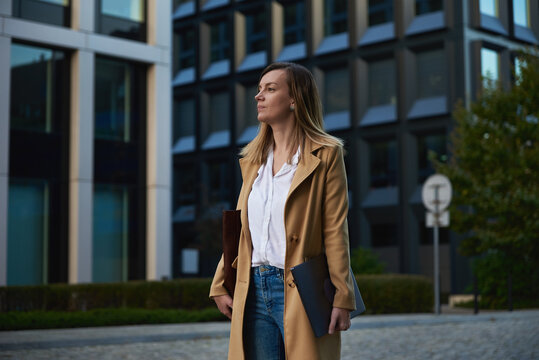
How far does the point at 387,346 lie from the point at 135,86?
44.3 ft

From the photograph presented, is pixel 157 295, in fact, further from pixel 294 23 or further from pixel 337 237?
pixel 294 23

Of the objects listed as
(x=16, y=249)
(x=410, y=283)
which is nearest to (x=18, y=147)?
(x=16, y=249)

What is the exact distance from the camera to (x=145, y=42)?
74.2 feet

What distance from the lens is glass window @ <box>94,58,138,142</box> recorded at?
21.7 metres

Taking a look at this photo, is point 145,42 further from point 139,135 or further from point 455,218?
point 455,218

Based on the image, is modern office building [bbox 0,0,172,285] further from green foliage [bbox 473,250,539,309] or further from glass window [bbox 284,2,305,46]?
glass window [bbox 284,2,305,46]

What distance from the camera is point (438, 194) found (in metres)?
19.0

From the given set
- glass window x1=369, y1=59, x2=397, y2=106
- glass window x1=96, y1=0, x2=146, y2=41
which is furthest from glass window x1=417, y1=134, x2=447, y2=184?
glass window x1=96, y1=0, x2=146, y2=41

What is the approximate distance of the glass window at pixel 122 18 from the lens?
21.7 metres

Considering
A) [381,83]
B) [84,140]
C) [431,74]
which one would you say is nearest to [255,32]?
[381,83]

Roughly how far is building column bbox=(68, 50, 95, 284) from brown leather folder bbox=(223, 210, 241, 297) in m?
17.8

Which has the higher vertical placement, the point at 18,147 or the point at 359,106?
the point at 359,106

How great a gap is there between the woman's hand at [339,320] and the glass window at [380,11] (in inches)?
1305

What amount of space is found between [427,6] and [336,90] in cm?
549
